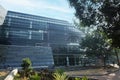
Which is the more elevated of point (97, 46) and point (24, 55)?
point (97, 46)

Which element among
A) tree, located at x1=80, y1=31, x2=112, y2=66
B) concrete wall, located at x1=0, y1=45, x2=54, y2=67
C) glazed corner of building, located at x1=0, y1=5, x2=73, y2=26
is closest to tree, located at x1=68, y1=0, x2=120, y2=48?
concrete wall, located at x1=0, y1=45, x2=54, y2=67

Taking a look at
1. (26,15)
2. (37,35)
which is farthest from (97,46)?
(26,15)

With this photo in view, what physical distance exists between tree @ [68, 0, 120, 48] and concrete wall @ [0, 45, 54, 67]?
1977 cm

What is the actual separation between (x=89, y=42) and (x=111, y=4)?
2482 centimetres

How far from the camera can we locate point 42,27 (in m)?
47.8

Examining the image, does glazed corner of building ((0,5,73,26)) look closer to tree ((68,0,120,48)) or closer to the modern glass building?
the modern glass building

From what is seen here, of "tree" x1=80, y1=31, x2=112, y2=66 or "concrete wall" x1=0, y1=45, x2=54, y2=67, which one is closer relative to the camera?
"concrete wall" x1=0, y1=45, x2=54, y2=67

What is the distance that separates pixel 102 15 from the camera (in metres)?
19.2

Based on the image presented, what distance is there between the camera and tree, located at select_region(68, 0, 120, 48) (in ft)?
59.1

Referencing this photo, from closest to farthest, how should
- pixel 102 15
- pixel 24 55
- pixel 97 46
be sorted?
1. pixel 102 15
2. pixel 24 55
3. pixel 97 46

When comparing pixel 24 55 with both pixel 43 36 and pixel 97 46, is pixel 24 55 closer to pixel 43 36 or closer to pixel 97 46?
pixel 43 36

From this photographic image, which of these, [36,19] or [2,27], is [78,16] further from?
[36,19]

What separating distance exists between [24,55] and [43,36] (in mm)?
8779

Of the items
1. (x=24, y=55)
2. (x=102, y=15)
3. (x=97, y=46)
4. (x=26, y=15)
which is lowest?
(x=24, y=55)
